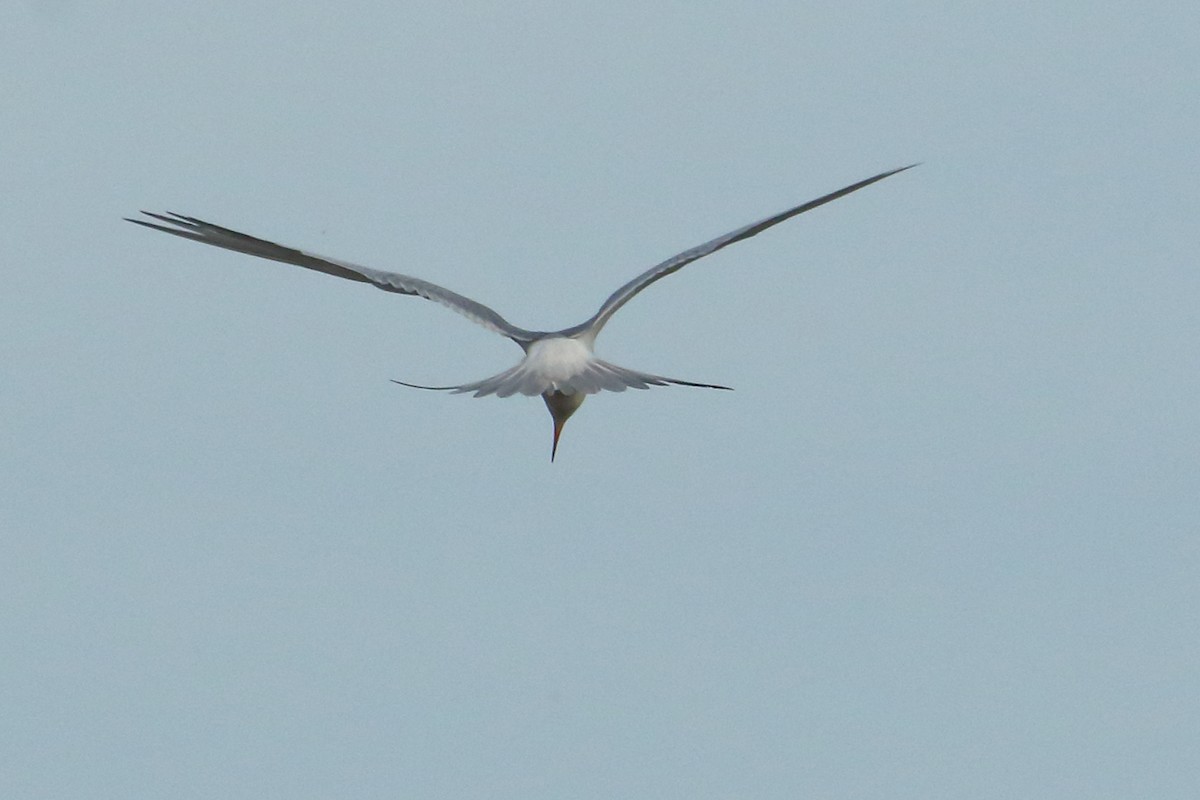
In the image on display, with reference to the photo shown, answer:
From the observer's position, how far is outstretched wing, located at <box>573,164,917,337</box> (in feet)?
55.2

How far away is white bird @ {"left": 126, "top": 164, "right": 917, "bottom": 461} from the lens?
1561 cm

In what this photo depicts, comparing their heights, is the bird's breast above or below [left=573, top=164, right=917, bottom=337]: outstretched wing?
below

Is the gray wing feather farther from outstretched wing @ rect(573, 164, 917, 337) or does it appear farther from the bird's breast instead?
outstretched wing @ rect(573, 164, 917, 337)

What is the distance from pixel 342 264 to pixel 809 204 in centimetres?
398

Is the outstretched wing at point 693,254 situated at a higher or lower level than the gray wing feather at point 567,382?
higher

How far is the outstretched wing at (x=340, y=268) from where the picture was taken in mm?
16172

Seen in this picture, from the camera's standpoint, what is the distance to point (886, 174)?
1719 cm

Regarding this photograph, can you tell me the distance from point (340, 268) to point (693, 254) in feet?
9.73

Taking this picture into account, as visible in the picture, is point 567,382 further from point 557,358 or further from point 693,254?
point 693,254

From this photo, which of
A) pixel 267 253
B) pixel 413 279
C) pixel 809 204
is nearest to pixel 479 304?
pixel 413 279

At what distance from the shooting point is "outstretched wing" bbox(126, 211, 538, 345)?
1617 cm

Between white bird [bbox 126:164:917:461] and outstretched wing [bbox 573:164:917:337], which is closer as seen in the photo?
white bird [bbox 126:164:917:461]

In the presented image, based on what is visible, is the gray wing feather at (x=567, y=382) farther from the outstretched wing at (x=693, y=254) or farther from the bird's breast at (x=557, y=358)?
the outstretched wing at (x=693, y=254)

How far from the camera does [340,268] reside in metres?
16.3
